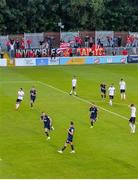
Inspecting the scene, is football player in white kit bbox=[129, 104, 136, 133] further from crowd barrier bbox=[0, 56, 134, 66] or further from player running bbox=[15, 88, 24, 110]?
crowd barrier bbox=[0, 56, 134, 66]

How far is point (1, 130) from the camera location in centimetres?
3947

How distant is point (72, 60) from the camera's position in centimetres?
7975

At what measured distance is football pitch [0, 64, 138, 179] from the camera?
100ft

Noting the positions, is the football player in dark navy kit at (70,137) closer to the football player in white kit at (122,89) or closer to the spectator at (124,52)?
the football player in white kit at (122,89)

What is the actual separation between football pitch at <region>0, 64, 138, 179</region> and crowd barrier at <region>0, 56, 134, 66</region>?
12.7 metres

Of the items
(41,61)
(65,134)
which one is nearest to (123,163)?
(65,134)

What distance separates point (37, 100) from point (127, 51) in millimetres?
35056

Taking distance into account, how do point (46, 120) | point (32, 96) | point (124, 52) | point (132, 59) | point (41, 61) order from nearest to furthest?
1. point (46, 120)
2. point (32, 96)
3. point (41, 61)
4. point (132, 59)
5. point (124, 52)

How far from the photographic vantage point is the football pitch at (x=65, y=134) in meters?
30.5

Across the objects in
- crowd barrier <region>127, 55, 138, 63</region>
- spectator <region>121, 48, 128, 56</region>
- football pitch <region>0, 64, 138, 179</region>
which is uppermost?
spectator <region>121, 48, 128, 56</region>

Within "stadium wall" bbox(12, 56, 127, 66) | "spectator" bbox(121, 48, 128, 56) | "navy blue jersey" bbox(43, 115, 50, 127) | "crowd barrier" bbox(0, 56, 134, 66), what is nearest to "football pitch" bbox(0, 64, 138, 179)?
"navy blue jersey" bbox(43, 115, 50, 127)

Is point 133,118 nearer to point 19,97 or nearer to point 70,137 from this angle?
point 70,137

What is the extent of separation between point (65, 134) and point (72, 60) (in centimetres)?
4209

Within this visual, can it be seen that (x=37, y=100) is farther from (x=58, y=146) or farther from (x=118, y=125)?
(x=58, y=146)
